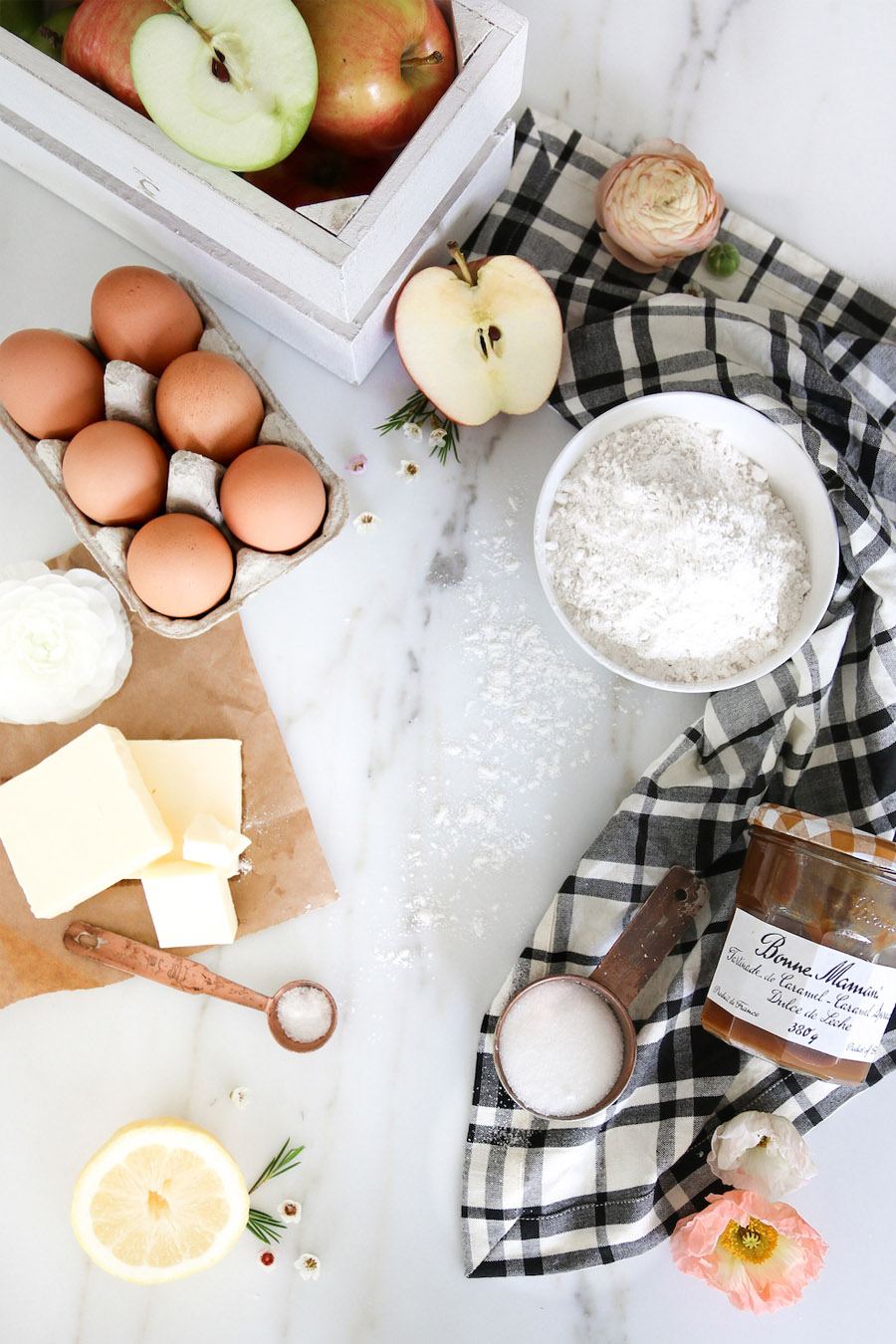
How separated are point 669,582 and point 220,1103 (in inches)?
24.9

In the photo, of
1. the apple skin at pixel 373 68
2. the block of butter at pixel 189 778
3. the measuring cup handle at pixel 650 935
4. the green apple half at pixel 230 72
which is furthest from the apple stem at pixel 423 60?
the measuring cup handle at pixel 650 935

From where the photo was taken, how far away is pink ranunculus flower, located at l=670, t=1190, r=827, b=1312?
932mm

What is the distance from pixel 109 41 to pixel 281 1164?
96 cm

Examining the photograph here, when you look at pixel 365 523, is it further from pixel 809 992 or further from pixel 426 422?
pixel 809 992

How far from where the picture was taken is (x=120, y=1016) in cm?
103

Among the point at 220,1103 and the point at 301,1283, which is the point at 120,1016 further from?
the point at 301,1283

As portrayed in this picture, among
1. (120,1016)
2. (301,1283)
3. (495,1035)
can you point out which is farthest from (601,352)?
(301,1283)

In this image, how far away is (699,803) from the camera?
3.34ft

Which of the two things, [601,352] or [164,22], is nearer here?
[164,22]

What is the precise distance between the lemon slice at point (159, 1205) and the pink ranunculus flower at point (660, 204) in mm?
905

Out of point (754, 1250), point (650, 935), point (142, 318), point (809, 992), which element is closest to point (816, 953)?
point (809, 992)

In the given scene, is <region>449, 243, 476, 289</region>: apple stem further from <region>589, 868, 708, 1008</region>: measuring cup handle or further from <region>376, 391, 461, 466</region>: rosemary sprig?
<region>589, 868, 708, 1008</region>: measuring cup handle

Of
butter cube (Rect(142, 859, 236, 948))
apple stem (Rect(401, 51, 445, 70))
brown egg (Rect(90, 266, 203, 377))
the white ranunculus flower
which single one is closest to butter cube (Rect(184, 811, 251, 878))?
butter cube (Rect(142, 859, 236, 948))

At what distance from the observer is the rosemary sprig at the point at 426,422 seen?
42.2 inches
